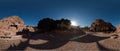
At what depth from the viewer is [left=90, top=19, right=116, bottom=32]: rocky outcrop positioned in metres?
53.2

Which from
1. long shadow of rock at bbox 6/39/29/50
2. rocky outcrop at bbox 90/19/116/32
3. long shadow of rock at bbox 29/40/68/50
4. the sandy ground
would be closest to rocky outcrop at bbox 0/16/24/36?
the sandy ground

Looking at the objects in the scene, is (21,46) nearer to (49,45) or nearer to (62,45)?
(49,45)

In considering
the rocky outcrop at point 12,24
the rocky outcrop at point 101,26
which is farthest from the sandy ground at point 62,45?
the rocky outcrop at point 101,26

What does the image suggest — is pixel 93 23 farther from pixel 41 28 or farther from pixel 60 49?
pixel 60 49

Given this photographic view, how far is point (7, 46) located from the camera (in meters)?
30.7

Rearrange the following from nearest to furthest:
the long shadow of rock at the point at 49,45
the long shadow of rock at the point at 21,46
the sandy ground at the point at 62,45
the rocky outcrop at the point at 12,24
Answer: the sandy ground at the point at 62,45 → the long shadow of rock at the point at 49,45 → the long shadow of rock at the point at 21,46 → the rocky outcrop at the point at 12,24

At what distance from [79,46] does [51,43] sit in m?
5.22

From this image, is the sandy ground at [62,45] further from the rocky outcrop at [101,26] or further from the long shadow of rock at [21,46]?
the rocky outcrop at [101,26]

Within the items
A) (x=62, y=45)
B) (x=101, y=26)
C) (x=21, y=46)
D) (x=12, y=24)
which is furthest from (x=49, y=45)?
(x=101, y=26)

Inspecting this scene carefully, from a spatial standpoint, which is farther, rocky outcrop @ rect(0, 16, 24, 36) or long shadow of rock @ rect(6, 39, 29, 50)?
rocky outcrop @ rect(0, 16, 24, 36)

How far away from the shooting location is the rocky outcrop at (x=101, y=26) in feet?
175

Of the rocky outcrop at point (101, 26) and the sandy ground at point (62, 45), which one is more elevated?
the rocky outcrop at point (101, 26)

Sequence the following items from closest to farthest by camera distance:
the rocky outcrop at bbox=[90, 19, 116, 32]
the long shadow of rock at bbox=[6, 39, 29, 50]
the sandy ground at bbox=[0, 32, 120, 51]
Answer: the sandy ground at bbox=[0, 32, 120, 51] < the long shadow of rock at bbox=[6, 39, 29, 50] < the rocky outcrop at bbox=[90, 19, 116, 32]

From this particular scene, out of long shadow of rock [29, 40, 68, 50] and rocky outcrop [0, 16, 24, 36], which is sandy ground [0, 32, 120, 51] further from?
rocky outcrop [0, 16, 24, 36]
